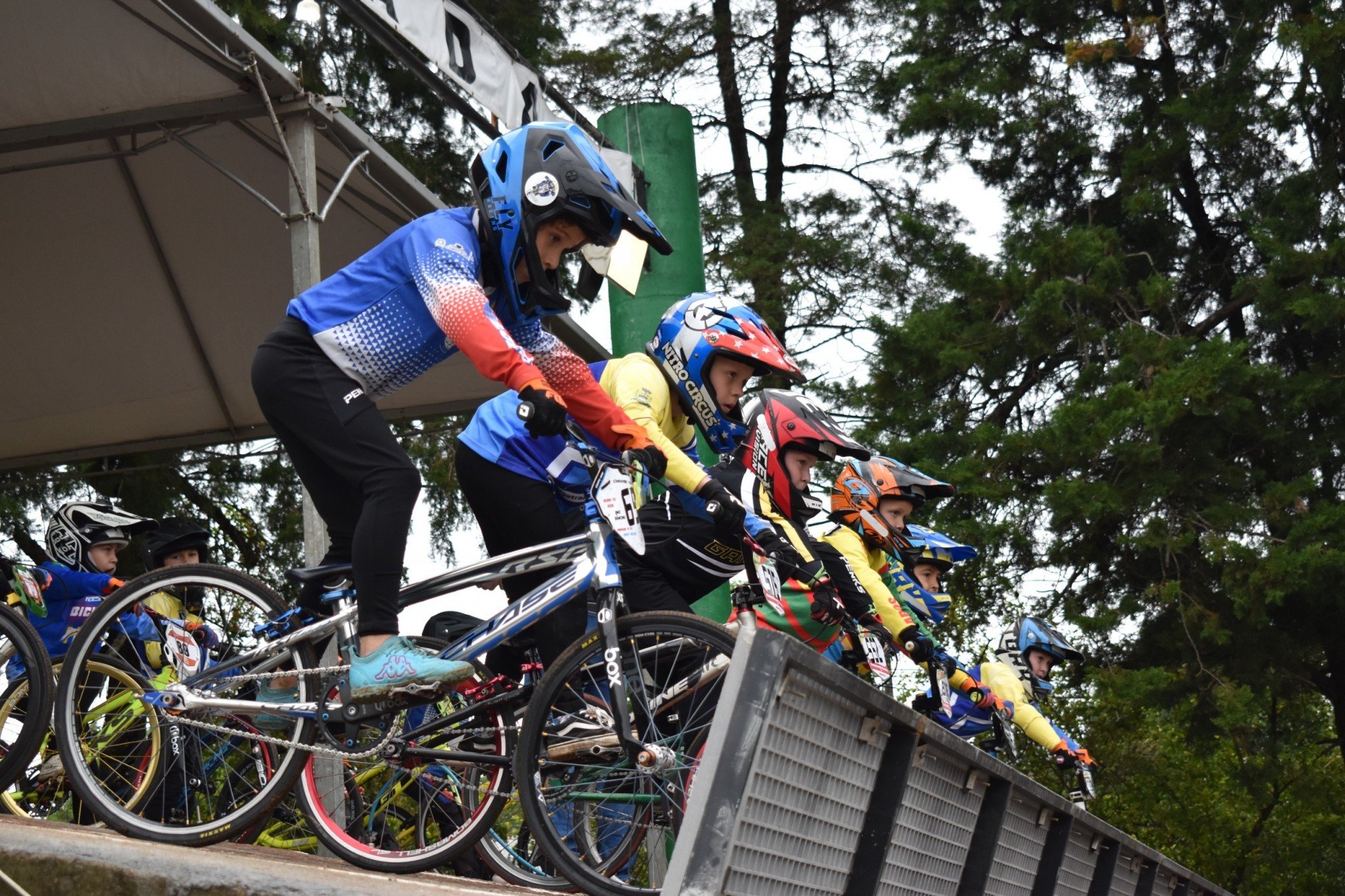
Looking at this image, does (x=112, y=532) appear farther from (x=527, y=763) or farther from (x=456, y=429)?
(x=456, y=429)

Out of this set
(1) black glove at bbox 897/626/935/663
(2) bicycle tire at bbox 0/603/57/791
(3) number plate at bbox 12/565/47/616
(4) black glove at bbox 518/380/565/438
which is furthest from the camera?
(1) black glove at bbox 897/626/935/663

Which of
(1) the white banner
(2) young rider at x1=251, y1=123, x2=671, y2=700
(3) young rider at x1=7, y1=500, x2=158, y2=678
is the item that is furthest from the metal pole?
(2) young rider at x1=251, y1=123, x2=671, y2=700

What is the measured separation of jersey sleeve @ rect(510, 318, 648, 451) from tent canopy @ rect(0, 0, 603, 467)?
128 inches

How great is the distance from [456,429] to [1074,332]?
6054 mm

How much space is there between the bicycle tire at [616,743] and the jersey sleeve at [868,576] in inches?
83.2

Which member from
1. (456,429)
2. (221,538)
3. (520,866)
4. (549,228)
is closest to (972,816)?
(520,866)

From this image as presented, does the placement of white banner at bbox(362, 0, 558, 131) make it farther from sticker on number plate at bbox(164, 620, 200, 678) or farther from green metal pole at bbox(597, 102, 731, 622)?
sticker on number plate at bbox(164, 620, 200, 678)

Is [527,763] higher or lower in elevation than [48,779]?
higher

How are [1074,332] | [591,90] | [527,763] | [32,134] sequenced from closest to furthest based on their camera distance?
[527,763]
[32,134]
[1074,332]
[591,90]

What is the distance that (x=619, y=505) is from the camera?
4.44 metres

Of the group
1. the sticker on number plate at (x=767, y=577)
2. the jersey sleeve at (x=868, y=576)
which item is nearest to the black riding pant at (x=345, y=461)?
the sticker on number plate at (x=767, y=577)

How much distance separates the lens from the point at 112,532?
716 cm

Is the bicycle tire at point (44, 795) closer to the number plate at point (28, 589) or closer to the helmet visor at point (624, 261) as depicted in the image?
the number plate at point (28, 589)

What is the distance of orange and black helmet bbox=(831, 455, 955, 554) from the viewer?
7.45m
